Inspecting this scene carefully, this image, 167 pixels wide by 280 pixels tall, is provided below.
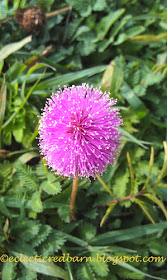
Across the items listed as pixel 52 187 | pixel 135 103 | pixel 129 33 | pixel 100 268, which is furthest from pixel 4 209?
pixel 129 33

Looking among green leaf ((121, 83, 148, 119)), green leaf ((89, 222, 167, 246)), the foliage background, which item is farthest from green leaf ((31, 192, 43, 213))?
green leaf ((121, 83, 148, 119))

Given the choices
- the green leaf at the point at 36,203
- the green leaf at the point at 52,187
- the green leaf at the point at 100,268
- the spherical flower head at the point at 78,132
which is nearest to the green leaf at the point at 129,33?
the spherical flower head at the point at 78,132

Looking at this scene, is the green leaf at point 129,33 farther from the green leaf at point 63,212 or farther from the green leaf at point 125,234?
the green leaf at point 125,234

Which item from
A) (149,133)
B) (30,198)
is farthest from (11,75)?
(149,133)

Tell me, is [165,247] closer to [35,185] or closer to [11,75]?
[35,185]

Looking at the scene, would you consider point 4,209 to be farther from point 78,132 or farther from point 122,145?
point 122,145
